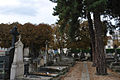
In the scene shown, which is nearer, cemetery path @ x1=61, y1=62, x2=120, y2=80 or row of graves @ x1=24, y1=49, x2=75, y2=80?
row of graves @ x1=24, y1=49, x2=75, y2=80

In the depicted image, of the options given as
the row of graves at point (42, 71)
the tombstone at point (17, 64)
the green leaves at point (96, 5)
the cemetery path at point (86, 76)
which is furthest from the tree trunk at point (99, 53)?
the tombstone at point (17, 64)

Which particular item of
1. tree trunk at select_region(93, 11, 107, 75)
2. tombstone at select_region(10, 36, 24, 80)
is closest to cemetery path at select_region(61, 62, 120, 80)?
tree trunk at select_region(93, 11, 107, 75)

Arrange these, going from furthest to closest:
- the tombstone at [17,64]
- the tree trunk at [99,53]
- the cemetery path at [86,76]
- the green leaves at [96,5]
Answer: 1. the tree trunk at [99,53]
2. the cemetery path at [86,76]
3. the green leaves at [96,5]
4. the tombstone at [17,64]

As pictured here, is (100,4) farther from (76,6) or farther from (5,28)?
(5,28)

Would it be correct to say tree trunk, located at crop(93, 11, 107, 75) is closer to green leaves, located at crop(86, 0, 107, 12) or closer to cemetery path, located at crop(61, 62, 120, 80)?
cemetery path, located at crop(61, 62, 120, 80)

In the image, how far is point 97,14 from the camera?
12492 millimetres

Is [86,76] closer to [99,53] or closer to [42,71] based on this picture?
[99,53]

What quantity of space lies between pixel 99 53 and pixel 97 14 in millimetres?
3449

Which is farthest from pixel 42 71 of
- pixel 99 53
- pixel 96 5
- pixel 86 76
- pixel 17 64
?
pixel 96 5

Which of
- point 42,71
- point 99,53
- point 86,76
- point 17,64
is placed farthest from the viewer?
point 42,71

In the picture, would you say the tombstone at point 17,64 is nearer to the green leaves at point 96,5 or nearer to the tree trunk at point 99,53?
the green leaves at point 96,5

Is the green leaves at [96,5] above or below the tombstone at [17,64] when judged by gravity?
above

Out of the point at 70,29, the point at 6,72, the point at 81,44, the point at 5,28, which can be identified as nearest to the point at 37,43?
the point at 5,28

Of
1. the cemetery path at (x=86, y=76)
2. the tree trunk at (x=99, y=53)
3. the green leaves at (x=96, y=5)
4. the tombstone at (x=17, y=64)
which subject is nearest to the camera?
the tombstone at (x=17, y=64)
